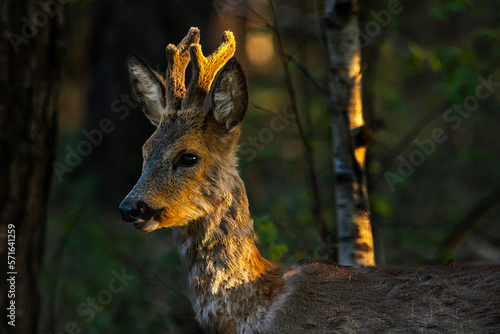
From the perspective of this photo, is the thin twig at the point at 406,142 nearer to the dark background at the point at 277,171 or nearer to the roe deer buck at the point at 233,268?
the dark background at the point at 277,171

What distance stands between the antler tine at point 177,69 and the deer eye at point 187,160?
0.34 metres

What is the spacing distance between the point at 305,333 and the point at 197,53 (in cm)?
162

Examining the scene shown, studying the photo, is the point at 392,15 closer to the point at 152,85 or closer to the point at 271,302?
the point at 152,85

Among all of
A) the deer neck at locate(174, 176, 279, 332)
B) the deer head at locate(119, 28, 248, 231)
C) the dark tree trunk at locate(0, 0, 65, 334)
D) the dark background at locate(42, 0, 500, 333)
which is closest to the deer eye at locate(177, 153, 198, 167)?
the deer head at locate(119, 28, 248, 231)

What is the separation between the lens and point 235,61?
3.20 metres

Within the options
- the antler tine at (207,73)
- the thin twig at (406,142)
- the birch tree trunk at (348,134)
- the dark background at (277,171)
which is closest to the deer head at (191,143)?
the antler tine at (207,73)

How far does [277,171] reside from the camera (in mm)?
10820

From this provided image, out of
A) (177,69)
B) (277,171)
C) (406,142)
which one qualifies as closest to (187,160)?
(177,69)

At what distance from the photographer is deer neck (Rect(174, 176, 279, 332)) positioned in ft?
10.7

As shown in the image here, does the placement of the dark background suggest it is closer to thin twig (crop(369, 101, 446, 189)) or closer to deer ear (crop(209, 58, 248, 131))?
thin twig (crop(369, 101, 446, 189))

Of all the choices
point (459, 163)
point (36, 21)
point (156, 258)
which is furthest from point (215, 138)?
point (459, 163)

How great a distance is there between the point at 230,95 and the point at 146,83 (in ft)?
2.18

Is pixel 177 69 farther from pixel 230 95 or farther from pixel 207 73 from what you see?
pixel 230 95

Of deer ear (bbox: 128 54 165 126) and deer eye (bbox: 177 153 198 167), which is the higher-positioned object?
deer ear (bbox: 128 54 165 126)
